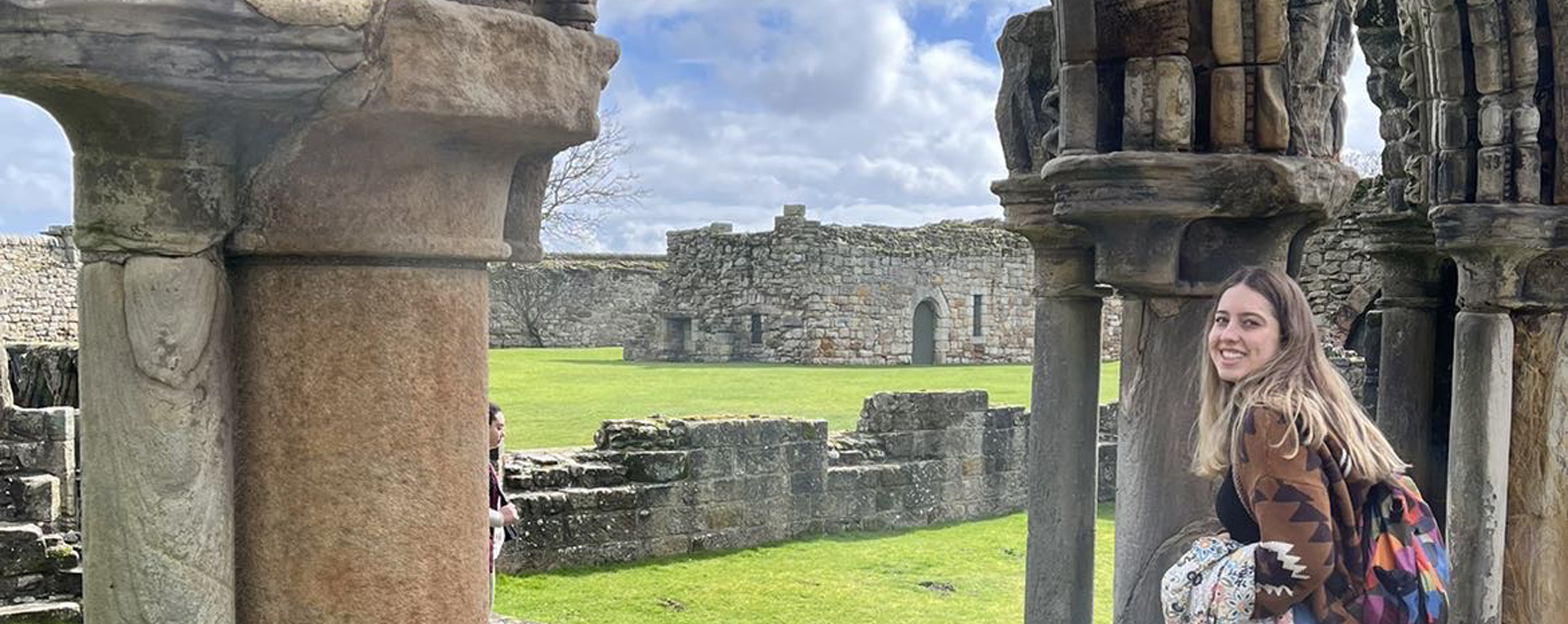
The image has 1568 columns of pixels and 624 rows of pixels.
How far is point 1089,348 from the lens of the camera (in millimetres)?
6133

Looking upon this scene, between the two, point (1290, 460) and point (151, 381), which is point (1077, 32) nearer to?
point (1290, 460)

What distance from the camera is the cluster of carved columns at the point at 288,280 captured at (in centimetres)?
193

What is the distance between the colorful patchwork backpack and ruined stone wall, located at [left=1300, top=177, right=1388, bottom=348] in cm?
1369

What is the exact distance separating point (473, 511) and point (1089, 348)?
4334mm

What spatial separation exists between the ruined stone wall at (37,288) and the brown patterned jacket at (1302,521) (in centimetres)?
2793

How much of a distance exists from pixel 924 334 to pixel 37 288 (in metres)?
18.2

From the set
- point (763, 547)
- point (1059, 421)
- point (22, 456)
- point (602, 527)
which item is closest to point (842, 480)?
point (763, 547)

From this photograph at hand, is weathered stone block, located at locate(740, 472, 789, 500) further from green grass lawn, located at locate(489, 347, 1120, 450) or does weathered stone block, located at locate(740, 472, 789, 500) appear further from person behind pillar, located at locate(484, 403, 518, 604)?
person behind pillar, located at locate(484, 403, 518, 604)

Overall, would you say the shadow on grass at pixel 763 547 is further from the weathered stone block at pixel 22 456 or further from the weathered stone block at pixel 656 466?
the weathered stone block at pixel 22 456

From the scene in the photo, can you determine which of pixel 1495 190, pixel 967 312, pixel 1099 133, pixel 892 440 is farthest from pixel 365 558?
pixel 967 312

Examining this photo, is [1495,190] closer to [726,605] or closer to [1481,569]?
[1481,569]

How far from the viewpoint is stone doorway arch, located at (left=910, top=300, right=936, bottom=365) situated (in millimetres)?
29688

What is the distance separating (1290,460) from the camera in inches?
103

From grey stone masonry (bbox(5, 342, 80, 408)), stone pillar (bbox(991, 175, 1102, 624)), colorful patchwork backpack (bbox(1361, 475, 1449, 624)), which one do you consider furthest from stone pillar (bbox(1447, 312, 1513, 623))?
grey stone masonry (bbox(5, 342, 80, 408))
